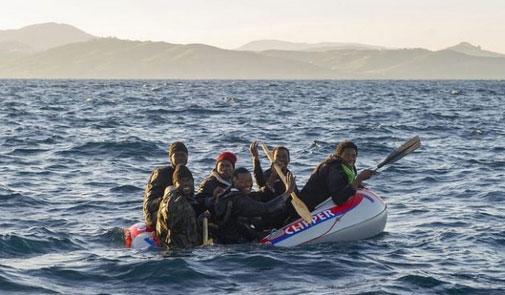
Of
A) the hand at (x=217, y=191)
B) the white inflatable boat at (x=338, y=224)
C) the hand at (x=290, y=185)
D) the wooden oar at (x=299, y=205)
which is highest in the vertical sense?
the hand at (x=290, y=185)

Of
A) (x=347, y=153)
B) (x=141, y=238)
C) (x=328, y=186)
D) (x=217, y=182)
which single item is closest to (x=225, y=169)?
(x=217, y=182)

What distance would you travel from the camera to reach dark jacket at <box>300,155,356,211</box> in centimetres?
1305

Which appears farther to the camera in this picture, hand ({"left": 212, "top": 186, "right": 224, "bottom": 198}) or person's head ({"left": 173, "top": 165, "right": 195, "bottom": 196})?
hand ({"left": 212, "top": 186, "right": 224, "bottom": 198})

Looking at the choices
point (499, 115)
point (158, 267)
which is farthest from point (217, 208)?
point (499, 115)

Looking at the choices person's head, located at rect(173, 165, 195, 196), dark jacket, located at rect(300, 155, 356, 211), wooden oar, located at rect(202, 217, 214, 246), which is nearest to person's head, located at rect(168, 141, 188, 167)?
person's head, located at rect(173, 165, 195, 196)

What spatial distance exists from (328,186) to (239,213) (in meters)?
1.78

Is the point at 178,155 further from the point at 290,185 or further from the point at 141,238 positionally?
the point at 290,185

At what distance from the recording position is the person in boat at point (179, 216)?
1174cm

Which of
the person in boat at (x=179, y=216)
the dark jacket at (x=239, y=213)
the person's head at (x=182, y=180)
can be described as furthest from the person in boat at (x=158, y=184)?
the dark jacket at (x=239, y=213)

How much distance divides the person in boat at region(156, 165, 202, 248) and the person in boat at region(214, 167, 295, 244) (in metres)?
0.45

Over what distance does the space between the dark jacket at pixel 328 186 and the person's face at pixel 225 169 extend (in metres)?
1.52

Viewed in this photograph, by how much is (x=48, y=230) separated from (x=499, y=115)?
3682 cm

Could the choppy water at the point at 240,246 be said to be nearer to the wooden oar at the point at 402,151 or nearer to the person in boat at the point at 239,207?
the person in boat at the point at 239,207

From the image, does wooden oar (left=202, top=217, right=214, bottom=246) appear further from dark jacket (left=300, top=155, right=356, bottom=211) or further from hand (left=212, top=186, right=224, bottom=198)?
dark jacket (left=300, top=155, right=356, bottom=211)
